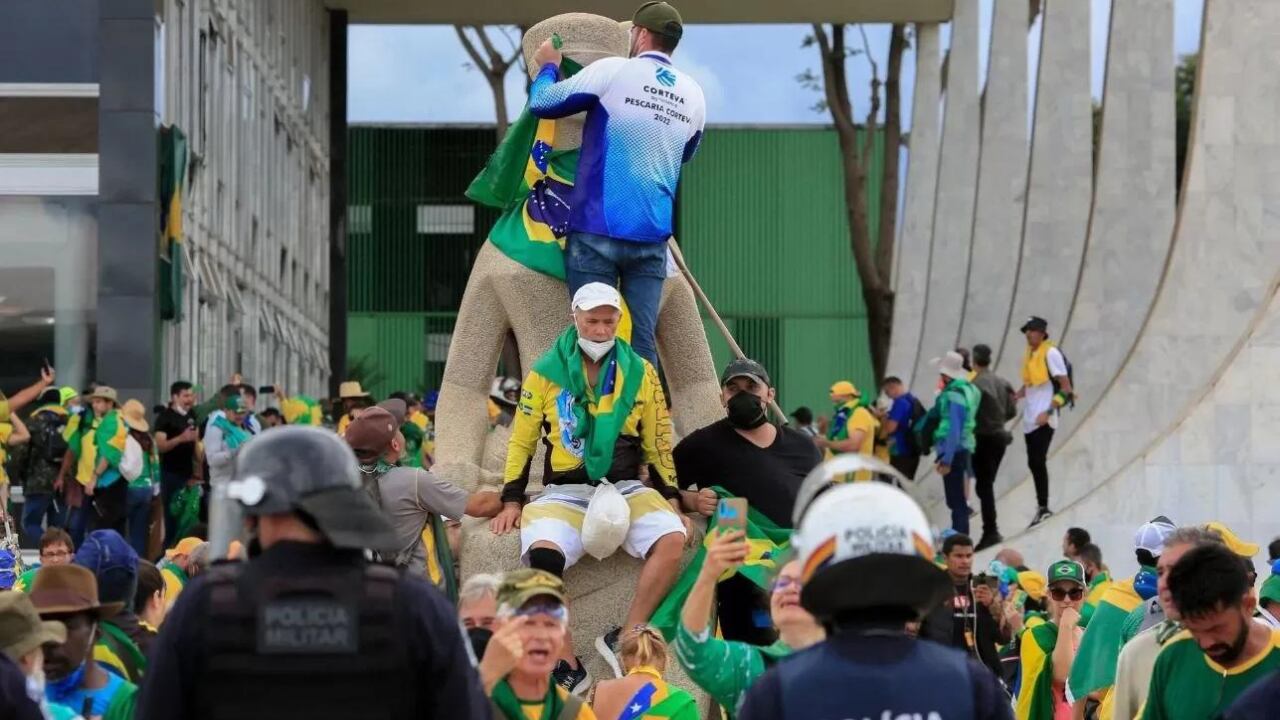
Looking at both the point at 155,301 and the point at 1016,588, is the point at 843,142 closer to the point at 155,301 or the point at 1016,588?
the point at 155,301

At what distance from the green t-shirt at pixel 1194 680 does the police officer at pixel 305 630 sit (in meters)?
2.68

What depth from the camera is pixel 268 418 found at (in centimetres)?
2203

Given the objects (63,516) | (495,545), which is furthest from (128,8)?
(495,545)

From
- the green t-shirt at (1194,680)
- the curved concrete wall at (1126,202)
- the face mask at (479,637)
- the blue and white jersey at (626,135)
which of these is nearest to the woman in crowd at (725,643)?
the face mask at (479,637)

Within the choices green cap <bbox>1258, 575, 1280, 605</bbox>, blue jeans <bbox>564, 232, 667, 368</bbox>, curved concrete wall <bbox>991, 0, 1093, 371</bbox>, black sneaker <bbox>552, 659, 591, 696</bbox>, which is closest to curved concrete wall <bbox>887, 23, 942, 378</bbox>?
curved concrete wall <bbox>991, 0, 1093, 371</bbox>

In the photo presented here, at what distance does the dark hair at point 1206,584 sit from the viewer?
639 centimetres

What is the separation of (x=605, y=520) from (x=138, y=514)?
856cm

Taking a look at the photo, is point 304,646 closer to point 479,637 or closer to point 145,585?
point 479,637

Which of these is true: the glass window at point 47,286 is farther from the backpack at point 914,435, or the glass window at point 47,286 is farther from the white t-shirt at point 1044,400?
the white t-shirt at point 1044,400

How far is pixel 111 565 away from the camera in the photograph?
8117mm

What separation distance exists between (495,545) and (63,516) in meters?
8.05

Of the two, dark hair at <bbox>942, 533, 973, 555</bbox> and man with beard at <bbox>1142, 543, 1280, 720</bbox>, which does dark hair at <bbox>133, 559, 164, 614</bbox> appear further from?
dark hair at <bbox>942, 533, 973, 555</bbox>

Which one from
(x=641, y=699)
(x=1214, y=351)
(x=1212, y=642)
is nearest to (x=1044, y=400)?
(x=1214, y=351)

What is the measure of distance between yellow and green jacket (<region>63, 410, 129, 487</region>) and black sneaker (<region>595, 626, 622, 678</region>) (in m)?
7.98
